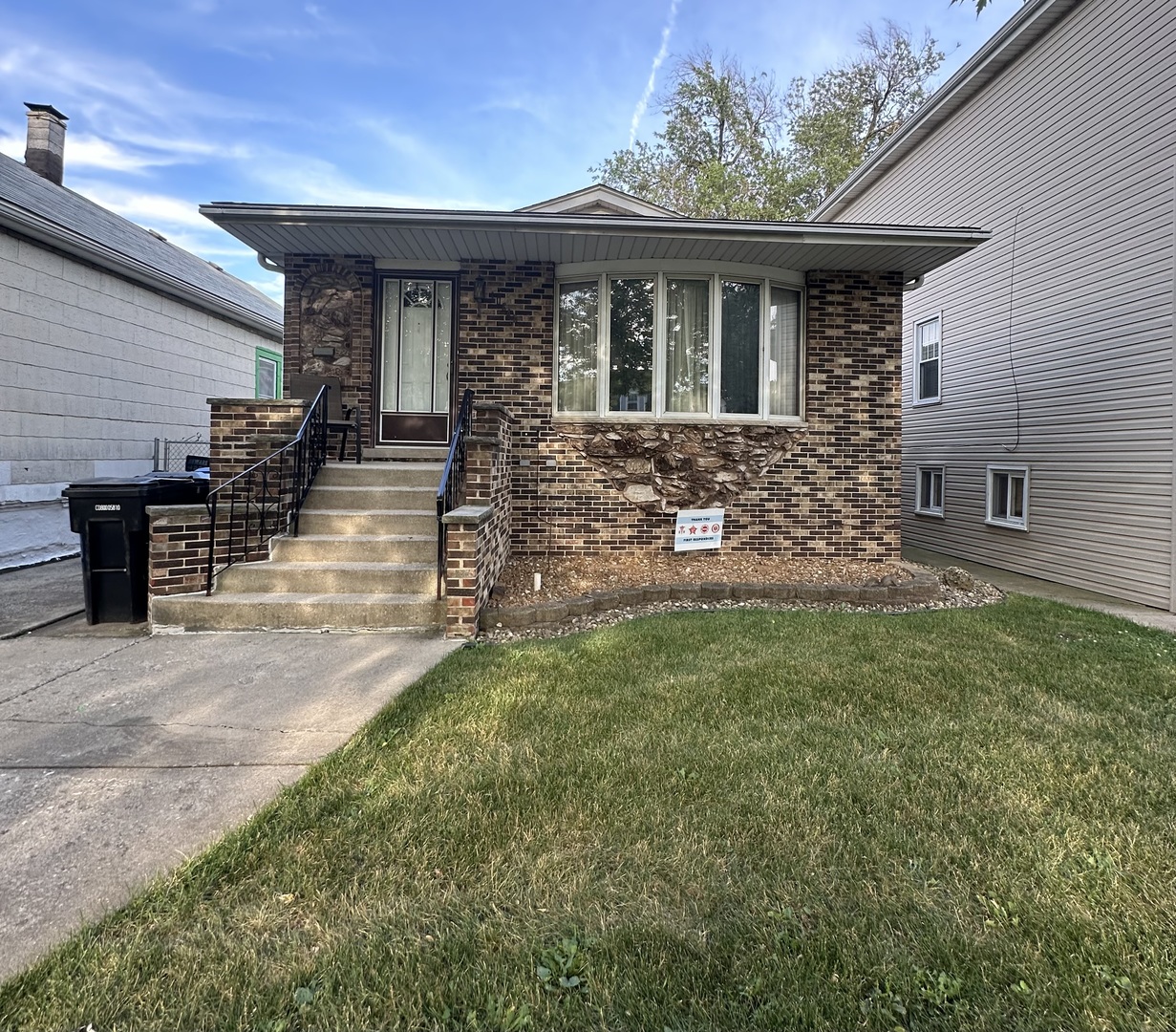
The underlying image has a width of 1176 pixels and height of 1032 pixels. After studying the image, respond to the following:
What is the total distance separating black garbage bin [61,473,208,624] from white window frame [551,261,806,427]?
395cm

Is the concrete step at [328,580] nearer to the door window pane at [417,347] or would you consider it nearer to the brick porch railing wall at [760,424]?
the brick porch railing wall at [760,424]

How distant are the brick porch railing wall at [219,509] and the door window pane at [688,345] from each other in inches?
153

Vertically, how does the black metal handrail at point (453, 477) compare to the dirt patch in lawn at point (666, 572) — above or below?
above

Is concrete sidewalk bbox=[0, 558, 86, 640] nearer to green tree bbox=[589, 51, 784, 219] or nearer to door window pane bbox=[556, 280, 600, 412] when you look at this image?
door window pane bbox=[556, 280, 600, 412]

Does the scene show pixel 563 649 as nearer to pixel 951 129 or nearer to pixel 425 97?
pixel 951 129

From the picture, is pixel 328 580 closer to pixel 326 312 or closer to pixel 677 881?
pixel 326 312

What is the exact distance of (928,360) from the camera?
11.0 metres

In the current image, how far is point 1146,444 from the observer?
22.2 ft

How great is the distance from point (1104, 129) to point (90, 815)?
10.8m

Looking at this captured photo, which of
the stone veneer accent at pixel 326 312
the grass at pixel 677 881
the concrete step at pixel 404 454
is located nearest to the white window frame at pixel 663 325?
the concrete step at pixel 404 454

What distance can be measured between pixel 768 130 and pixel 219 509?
22.6 metres

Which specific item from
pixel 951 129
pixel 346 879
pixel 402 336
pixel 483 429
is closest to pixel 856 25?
pixel 951 129

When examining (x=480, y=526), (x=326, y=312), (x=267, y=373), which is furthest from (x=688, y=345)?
(x=267, y=373)

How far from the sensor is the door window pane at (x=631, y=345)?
7012mm
